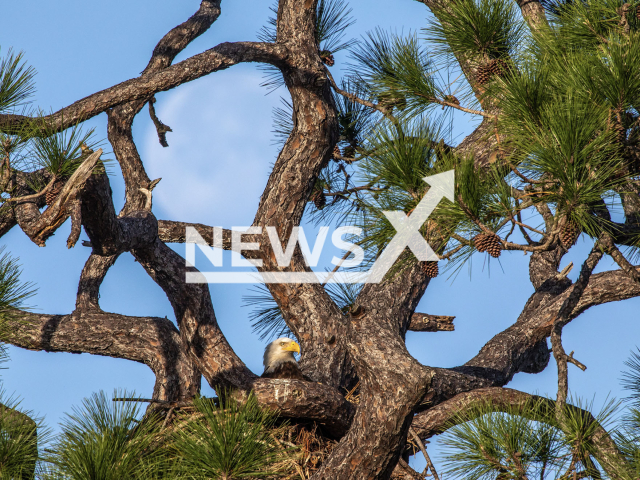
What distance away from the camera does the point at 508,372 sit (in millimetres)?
4133

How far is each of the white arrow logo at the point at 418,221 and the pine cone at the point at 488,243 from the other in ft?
0.59

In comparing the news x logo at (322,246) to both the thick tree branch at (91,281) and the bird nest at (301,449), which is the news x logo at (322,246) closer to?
the thick tree branch at (91,281)

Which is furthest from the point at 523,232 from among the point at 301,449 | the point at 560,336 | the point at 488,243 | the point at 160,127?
the point at 160,127

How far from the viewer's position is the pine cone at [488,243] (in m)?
2.43

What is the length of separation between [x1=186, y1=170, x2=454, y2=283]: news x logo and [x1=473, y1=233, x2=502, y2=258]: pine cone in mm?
194

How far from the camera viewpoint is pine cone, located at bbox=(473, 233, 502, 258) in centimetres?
243

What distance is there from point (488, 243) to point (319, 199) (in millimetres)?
A: 2393

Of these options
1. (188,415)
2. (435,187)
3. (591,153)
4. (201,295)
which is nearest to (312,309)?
(201,295)

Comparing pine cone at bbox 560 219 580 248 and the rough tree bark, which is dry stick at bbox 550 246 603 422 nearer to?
the rough tree bark

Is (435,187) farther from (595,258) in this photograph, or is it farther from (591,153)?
(595,258)

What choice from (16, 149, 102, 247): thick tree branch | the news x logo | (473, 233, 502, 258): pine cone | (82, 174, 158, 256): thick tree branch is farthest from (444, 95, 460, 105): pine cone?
(16, 149, 102, 247): thick tree branch

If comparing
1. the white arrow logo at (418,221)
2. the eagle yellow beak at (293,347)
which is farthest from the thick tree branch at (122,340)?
the white arrow logo at (418,221)

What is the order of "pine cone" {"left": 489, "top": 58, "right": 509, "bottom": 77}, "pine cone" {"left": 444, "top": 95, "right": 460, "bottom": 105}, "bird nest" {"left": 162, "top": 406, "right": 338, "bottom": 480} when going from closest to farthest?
"bird nest" {"left": 162, "top": 406, "right": 338, "bottom": 480}
"pine cone" {"left": 489, "top": 58, "right": 509, "bottom": 77}
"pine cone" {"left": 444, "top": 95, "right": 460, "bottom": 105}

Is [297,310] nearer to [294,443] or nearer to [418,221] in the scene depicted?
[294,443]
